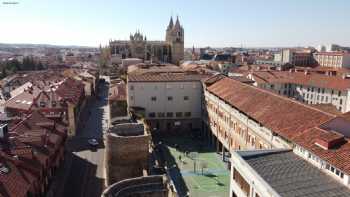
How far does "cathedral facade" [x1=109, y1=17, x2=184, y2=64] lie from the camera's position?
5074 inches

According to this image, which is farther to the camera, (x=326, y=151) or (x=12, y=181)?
(x=12, y=181)

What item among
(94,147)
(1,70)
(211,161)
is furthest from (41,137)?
(1,70)

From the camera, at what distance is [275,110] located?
121 ft

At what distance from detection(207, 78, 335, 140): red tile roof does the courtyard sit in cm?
931

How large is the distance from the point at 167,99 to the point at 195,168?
20169mm

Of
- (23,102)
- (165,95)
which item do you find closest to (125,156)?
(165,95)

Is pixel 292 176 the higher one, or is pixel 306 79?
pixel 306 79

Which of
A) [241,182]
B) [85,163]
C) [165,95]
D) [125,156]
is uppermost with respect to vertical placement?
[165,95]

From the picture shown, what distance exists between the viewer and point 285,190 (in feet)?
69.4

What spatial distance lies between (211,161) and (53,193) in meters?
22.7

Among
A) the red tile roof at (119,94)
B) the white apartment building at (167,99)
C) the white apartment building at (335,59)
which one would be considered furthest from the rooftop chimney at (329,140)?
the white apartment building at (335,59)

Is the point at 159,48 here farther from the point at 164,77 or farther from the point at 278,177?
the point at 278,177

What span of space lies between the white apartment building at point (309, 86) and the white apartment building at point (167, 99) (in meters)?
24.2

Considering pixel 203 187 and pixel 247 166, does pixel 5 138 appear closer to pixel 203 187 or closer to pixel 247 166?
pixel 203 187
